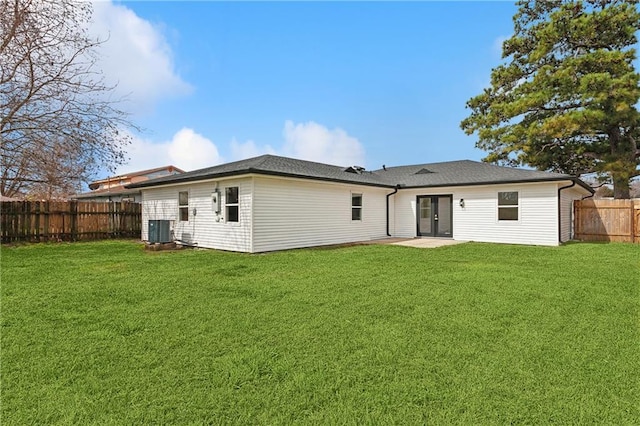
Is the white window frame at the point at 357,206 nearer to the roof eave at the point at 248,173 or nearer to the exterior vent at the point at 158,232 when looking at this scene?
the roof eave at the point at 248,173

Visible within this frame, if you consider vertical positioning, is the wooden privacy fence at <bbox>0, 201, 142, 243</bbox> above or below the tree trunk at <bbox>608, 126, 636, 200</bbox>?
below

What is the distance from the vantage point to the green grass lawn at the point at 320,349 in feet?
7.30

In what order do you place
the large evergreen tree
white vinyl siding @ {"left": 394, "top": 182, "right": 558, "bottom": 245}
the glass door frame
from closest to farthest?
white vinyl siding @ {"left": 394, "top": 182, "right": 558, "bottom": 245}
the glass door frame
the large evergreen tree

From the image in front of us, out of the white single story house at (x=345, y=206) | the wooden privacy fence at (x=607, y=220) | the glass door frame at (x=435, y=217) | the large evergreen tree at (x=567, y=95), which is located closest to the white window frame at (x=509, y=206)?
the white single story house at (x=345, y=206)

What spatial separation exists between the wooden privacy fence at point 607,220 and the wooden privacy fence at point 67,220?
18.9m

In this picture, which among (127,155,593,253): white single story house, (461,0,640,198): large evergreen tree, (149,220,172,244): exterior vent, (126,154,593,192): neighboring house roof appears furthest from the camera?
(461,0,640,198): large evergreen tree

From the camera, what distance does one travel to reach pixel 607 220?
13.6 metres

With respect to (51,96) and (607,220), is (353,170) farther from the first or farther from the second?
(51,96)

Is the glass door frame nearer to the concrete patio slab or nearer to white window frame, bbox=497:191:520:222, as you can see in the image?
the concrete patio slab

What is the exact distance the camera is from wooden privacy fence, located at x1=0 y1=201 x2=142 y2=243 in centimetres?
1209

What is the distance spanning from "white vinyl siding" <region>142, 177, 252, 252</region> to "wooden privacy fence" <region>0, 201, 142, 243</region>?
143 centimetres

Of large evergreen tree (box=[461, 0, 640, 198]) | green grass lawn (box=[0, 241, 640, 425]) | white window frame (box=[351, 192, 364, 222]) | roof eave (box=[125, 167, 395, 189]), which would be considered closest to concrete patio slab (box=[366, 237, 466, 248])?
white window frame (box=[351, 192, 364, 222])

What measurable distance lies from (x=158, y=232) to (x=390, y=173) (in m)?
11.7

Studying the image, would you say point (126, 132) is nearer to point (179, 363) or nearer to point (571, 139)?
point (179, 363)
